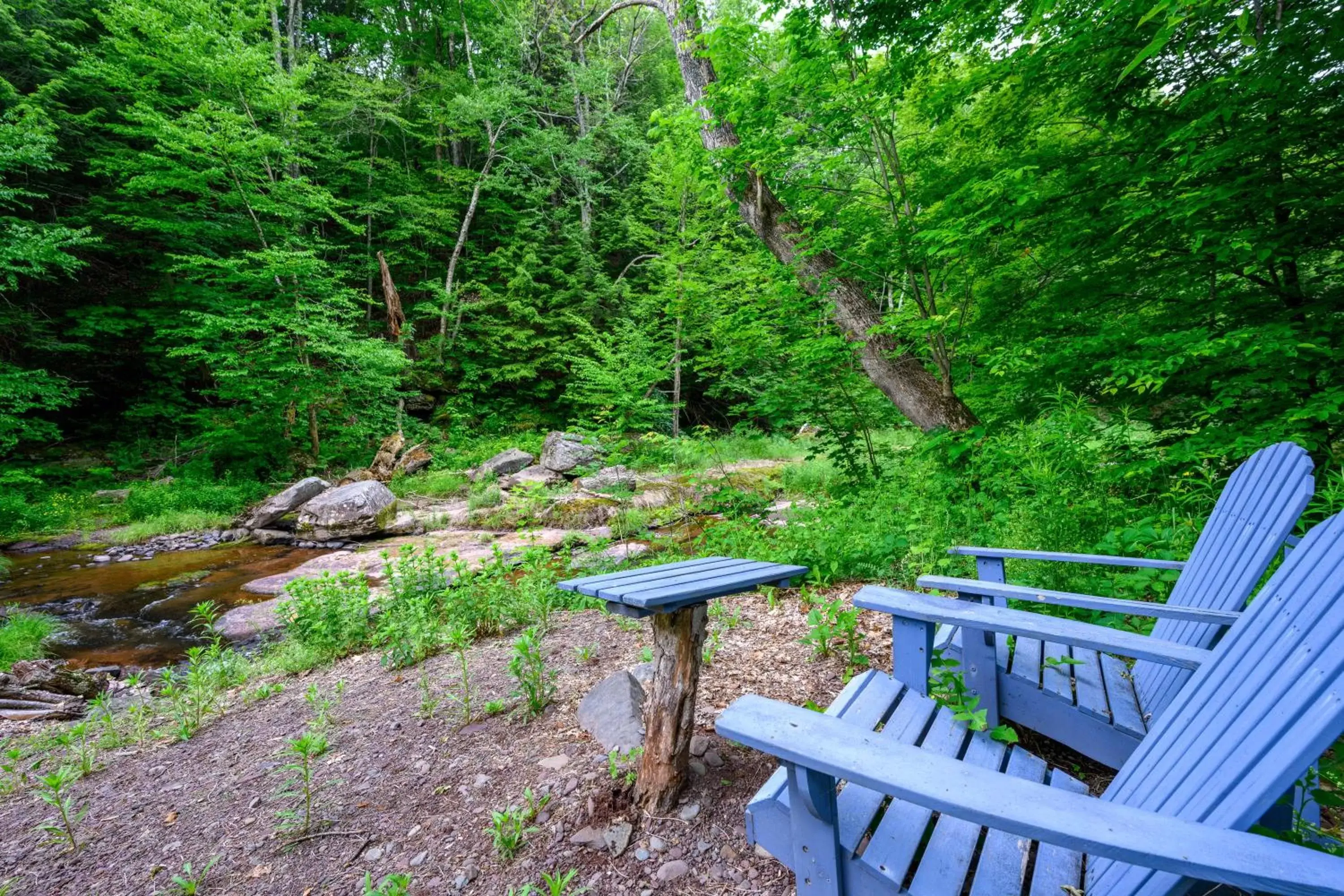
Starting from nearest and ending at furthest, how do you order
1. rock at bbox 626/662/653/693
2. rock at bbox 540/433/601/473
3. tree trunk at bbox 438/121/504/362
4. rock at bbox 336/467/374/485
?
1. rock at bbox 626/662/653/693
2. rock at bbox 336/467/374/485
3. rock at bbox 540/433/601/473
4. tree trunk at bbox 438/121/504/362

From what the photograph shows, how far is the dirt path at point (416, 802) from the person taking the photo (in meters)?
1.60

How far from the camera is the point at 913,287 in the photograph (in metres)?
4.41

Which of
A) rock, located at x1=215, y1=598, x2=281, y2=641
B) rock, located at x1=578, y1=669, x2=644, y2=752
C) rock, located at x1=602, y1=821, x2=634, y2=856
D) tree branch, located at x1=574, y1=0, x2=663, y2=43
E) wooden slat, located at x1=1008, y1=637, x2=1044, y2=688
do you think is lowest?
rock, located at x1=215, y1=598, x2=281, y2=641

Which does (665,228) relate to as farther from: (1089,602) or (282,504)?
(1089,602)

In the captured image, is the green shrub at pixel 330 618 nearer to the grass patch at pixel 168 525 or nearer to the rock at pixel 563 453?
the rock at pixel 563 453

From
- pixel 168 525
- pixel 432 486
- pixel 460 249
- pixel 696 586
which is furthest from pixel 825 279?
pixel 460 249

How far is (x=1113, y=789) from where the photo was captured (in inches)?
46.6

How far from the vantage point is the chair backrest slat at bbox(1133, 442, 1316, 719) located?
152 centimetres

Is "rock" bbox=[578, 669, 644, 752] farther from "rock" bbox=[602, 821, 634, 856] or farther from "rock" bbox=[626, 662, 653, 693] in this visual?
"rock" bbox=[602, 821, 634, 856]

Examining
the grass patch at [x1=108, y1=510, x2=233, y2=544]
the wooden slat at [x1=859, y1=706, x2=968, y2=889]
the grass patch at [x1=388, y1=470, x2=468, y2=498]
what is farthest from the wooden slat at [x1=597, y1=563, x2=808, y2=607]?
the grass patch at [x1=108, y1=510, x2=233, y2=544]

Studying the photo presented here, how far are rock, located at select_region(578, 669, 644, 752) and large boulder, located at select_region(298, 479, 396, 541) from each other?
287 inches

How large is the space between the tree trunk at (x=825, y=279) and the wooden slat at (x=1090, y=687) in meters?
3.12

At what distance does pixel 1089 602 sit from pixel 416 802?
96.9 inches

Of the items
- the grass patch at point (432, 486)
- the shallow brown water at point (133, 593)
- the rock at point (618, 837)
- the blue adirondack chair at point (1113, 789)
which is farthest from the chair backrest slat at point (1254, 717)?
the grass patch at point (432, 486)
